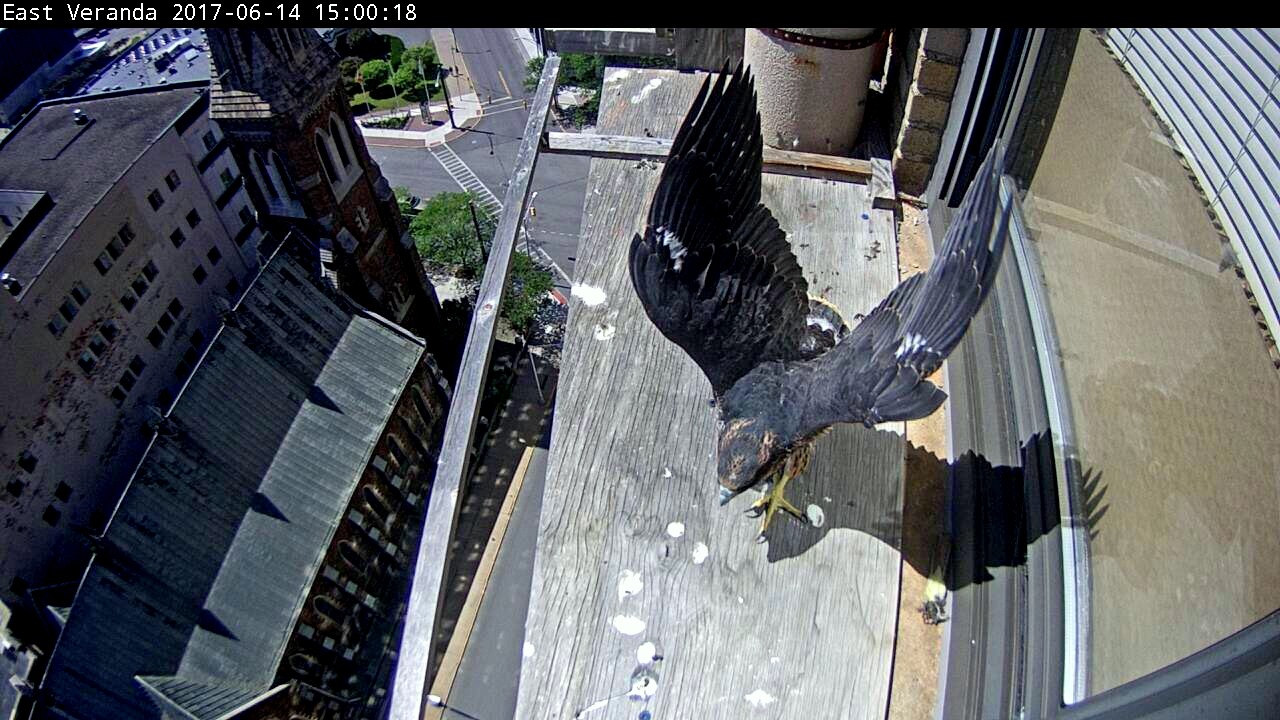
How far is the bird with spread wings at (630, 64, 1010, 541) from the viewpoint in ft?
15.2

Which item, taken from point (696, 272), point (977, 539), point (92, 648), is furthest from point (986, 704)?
point (92, 648)

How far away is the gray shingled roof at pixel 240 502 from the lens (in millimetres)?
13875

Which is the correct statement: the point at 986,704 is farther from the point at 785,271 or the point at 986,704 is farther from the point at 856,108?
the point at 856,108

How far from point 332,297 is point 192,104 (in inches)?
270

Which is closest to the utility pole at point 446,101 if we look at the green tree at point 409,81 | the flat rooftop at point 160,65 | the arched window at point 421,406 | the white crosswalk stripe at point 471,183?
the green tree at point 409,81

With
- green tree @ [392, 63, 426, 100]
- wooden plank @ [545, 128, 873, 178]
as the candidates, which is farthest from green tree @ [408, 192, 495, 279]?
wooden plank @ [545, 128, 873, 178]

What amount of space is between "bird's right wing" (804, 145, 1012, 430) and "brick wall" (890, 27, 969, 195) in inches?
121

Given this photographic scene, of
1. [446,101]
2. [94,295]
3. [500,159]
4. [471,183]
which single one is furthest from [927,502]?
[446,101]

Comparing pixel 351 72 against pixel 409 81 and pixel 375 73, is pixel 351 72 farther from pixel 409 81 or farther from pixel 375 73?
pixel 409 81

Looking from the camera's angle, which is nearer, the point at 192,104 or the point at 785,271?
the point at 785,271

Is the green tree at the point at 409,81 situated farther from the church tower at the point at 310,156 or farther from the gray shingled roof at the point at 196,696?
the gray shingled roof at the point at 196,696

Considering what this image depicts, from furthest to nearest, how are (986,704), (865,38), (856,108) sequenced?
(856,108) → (865,38) → (986,704)

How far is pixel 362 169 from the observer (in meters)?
18.8

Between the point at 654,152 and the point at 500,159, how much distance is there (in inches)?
1062
